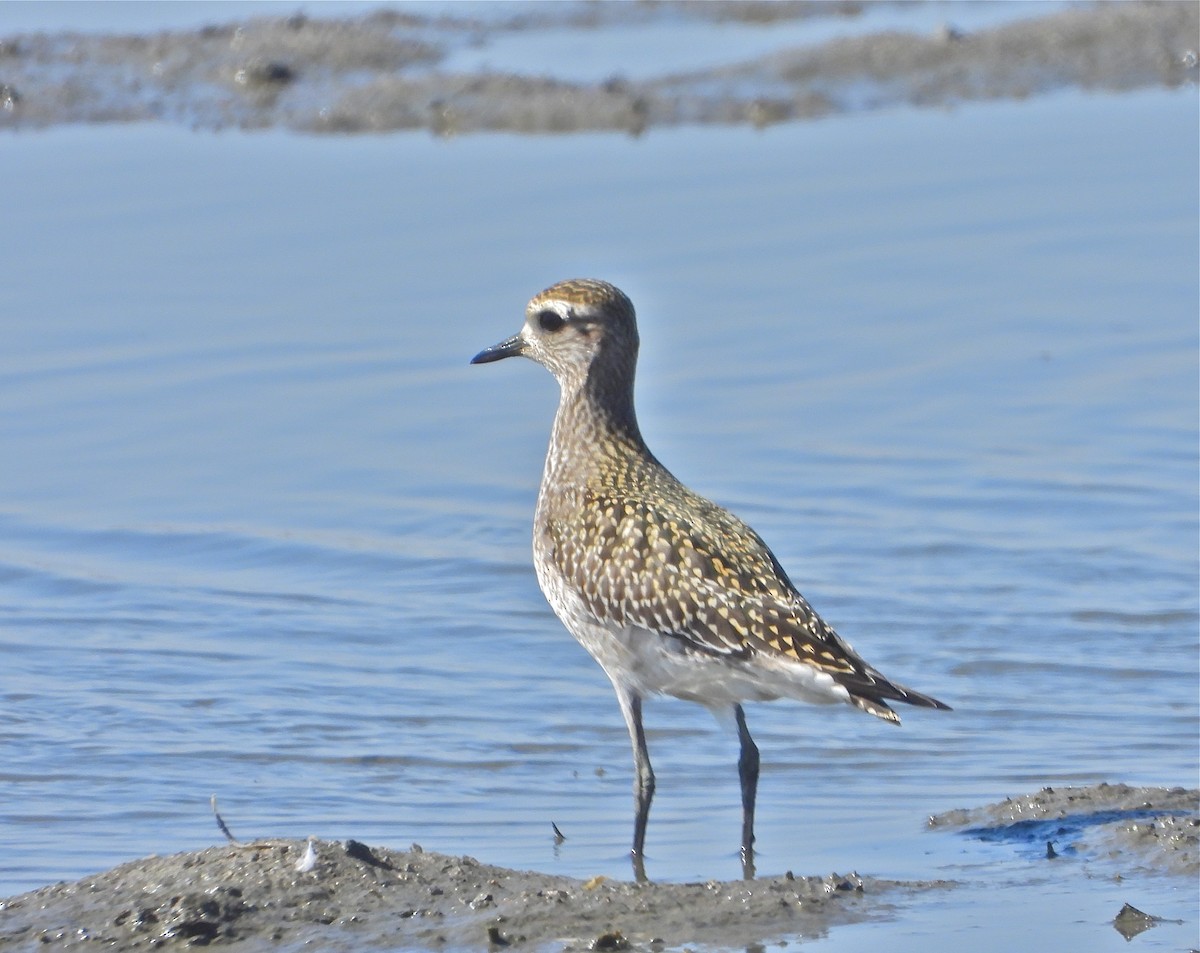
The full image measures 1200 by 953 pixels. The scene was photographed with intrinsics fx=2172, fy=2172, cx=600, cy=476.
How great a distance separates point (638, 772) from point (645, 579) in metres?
0.74

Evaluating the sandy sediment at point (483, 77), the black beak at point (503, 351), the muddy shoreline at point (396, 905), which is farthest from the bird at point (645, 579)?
the sandy sediment at point (483, 77)

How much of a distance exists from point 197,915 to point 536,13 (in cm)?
1433

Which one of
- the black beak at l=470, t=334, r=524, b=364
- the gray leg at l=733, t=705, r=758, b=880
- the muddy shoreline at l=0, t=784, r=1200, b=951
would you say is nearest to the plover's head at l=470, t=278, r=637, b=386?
the black beak at l=470, t=334, r=524, b=364

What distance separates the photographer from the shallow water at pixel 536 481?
24.6ft

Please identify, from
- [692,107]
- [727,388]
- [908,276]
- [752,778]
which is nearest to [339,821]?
[752,778]

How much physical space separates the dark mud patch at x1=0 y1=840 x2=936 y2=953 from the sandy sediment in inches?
407

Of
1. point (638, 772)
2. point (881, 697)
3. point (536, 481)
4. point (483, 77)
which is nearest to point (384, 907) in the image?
point (638, 772)

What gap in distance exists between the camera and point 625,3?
764 inches

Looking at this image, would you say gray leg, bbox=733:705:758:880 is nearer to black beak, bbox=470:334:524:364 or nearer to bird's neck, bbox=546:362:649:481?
bird's neck, bbox=546:362:649:481

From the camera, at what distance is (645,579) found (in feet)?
21.7

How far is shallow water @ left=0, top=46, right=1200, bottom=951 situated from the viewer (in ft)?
24.6

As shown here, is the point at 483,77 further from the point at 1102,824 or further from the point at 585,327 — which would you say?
the point at 1102,824

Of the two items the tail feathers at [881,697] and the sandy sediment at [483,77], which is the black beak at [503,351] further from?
the sandy sediment at [483,77]

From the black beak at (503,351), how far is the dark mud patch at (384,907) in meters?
2.13
